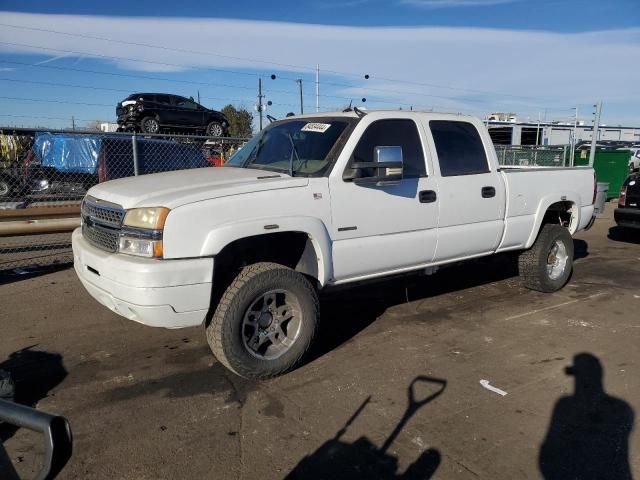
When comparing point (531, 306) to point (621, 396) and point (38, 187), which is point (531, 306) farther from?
point (38, 187)

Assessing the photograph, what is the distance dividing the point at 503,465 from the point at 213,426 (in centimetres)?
173

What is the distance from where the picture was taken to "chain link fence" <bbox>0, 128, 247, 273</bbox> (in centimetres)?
685

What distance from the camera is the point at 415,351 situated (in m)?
4.49

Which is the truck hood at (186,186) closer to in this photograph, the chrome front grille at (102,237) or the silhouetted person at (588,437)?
the chrome front grille at (102,237)

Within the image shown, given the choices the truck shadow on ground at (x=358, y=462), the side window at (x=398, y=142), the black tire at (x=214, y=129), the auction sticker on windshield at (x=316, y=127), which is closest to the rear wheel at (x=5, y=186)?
the auction sticker on windshield at (x=316, y=127)

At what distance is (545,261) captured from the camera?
619 cm

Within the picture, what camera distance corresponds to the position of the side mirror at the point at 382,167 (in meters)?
4.15

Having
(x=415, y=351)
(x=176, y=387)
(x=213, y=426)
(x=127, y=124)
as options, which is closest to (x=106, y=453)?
(x=213, y=426)

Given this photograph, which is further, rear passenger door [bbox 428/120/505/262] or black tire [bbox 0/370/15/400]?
rear passenger door [bbox 428/120/505/262]

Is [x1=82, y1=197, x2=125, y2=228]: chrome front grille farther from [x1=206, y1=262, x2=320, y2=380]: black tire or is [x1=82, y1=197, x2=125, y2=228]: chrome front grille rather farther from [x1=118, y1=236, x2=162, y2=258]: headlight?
[x1=206, y1=262, x2=320, y2=380]: black tire

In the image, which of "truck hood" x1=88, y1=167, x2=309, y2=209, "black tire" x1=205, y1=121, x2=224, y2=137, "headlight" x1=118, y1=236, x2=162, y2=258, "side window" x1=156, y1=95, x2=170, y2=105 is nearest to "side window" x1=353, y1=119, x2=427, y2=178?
"truck hood" x1=88, y1=167, x2=309, y2=209

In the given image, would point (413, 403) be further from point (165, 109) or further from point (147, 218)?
point (165, 109)

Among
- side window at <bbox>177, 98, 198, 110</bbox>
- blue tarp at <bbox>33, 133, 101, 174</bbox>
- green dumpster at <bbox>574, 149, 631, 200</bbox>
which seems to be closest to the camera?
blue tarp at <bbox>33, 133, 101, 174</bbox>

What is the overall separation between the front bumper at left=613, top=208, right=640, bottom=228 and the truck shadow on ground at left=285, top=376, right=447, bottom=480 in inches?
321
